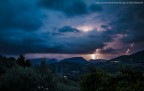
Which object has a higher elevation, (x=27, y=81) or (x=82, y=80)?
(x=82, y=80)

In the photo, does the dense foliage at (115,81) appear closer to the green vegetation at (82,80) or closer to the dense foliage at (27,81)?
the green vegetation at (82,80)

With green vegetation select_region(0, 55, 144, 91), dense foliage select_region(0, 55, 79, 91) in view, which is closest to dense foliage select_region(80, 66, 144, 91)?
green vegetation select_region(0, 55, 144, 91)

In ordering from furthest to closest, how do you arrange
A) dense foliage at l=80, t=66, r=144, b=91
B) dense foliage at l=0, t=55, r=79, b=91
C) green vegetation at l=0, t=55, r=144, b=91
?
dense foliage at l=0, t=55, r=79, b=91, green vegetation at l=0, t=55, r=144, b=91, dense foliage at l=80, t=66, r=144, b=91

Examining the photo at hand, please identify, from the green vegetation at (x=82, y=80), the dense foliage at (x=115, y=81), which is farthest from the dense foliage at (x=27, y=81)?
the dense foliage at (x=115, y=81)

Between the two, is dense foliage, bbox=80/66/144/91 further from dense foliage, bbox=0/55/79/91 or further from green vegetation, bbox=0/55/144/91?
dense foliage, bbox=0/55/79/91

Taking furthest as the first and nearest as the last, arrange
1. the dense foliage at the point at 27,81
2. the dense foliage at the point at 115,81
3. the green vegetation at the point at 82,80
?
the dense foliage at the point at 27,81, the green vegetation at the point at 82,80, the dense foliage at the point at 115,81

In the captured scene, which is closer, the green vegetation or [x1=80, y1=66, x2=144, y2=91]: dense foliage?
[x1=80, y1=66, x2=144, y2=91]: dense foliage

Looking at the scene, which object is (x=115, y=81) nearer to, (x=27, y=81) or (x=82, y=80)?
(x=82, y=80)

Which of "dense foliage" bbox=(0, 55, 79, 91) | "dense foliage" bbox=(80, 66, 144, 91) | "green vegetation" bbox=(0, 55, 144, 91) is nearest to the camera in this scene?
"dense foliage" bbox=(80, 66, 144, 91)

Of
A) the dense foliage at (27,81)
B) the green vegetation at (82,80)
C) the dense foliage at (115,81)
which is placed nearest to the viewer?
the dense foliage at (115,81)

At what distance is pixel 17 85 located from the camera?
28609mm

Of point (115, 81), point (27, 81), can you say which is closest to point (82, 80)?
point (115, 81)

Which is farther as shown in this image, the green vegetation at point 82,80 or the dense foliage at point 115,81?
the green vegetation at point 82,80

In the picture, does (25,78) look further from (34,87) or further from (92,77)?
(92,77)
